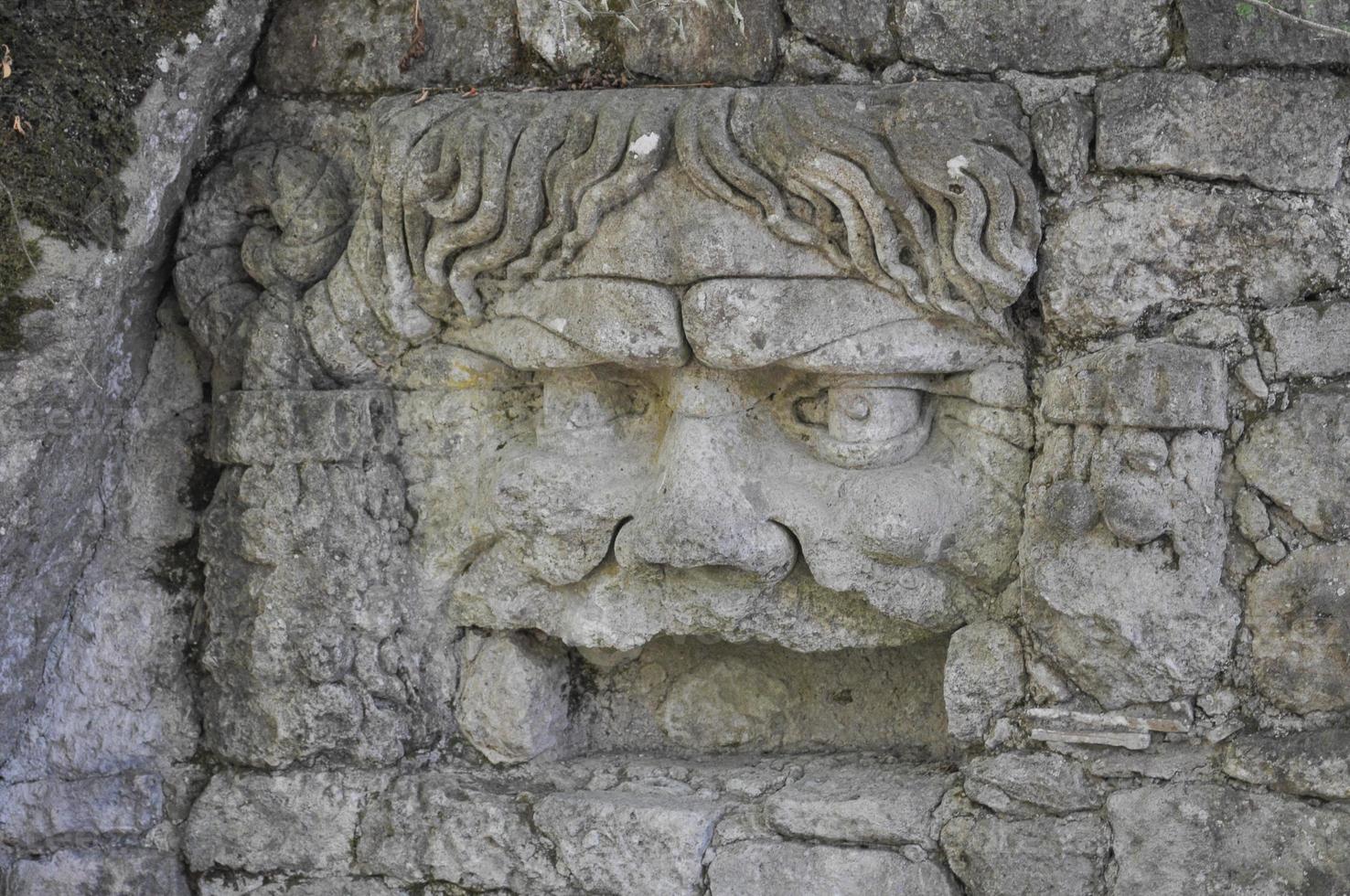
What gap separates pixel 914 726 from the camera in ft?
11.9

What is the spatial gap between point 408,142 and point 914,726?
1.62m

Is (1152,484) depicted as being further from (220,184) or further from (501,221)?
(220,184)

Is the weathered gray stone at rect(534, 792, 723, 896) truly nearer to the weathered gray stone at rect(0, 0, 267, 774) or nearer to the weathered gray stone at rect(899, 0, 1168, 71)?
the weathered gray stone at rect(0, 0, 267, 774)

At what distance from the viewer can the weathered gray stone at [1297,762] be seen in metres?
2.94

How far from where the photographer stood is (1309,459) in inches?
116

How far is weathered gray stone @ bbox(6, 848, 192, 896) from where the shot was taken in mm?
3660

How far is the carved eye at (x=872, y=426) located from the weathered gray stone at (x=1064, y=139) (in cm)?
51

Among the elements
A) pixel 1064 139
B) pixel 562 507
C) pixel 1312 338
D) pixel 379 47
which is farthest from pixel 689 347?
pixel 1312 338

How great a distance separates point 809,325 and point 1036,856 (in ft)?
3.57

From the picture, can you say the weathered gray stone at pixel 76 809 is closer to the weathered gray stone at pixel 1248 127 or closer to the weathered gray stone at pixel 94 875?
the weathered gray stone at pixel 94 875

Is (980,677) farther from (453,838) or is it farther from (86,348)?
(86,348)

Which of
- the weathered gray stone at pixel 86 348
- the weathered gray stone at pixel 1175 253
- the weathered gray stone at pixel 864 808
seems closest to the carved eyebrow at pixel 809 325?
the weathered gray stone at pixel 1175 253

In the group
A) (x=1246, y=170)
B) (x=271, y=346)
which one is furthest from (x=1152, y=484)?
(x=271, y=346)

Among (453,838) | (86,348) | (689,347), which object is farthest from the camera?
(453,838)
